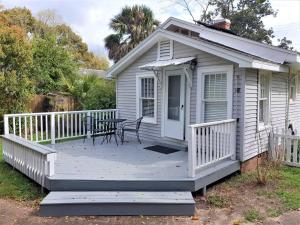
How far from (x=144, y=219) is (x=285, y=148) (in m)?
4.32

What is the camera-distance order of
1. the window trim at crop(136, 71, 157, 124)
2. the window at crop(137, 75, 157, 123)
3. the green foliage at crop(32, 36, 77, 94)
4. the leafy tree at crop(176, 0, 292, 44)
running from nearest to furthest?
1. the window trim at crop(136, 71, 157, 124)
2. the window at crop(137, 75, 157, 123)
3. the green foliage at crop(32, 36, 77, 94)
4. the leafy tree at crop(176, 0, 292, 44)

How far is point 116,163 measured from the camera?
18.5ft

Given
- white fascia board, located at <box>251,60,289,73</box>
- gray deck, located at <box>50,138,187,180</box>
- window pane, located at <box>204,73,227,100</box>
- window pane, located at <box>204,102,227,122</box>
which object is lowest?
gray deck, located at <box>50,138,187,180</box>

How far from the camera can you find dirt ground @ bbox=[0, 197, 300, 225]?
3828mm

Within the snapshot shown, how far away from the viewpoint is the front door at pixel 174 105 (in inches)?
275

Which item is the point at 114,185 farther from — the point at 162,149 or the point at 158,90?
the point at 158,90

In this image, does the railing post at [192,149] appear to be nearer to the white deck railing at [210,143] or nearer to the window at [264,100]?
the white deck railing at [210,143]

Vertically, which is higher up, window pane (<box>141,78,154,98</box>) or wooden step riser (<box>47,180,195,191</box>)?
window pane (<box>141,78,154,98</box>)

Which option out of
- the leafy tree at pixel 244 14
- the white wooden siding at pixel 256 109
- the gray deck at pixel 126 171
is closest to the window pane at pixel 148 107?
the gray deck at pixel 126 171

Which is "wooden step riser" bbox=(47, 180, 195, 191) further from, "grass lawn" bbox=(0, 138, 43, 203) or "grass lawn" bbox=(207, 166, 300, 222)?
"grass lawn" bbox=(207, 166, 300, 222)

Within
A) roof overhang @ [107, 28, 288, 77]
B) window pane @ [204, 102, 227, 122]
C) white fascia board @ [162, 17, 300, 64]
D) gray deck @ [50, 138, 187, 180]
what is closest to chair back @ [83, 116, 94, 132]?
gray deck @ [50, 138, 187, 180]

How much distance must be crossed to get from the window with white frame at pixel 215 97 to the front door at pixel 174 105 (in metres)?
0.66

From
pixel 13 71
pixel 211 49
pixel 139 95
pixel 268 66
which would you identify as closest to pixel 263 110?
pixel 268 66

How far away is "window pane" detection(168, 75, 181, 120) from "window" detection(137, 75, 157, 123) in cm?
52
